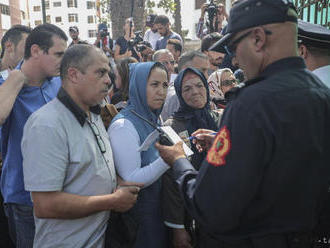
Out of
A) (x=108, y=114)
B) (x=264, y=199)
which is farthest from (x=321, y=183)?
(x=108, y=114)

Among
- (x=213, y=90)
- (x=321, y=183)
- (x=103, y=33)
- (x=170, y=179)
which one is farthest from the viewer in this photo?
(x=103, y=33)

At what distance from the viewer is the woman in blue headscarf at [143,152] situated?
83.7 inches

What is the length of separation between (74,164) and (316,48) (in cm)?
184

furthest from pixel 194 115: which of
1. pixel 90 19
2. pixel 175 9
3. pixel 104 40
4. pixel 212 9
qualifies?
pixel 90 19

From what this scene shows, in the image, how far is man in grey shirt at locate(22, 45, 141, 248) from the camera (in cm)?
169

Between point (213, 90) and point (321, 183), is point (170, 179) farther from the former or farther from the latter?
point (213, 90)

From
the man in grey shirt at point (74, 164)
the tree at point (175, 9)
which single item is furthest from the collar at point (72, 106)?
the tree at point (175, 9)

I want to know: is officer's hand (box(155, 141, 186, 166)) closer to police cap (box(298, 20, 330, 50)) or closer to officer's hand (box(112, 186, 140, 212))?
officer's hand (box(112, 186, 140, 212))

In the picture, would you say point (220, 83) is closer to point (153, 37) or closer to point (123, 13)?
point (153, 37)

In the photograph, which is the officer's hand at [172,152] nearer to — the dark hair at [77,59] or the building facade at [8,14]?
the dark hair at [77,59]

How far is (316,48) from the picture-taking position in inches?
89.4

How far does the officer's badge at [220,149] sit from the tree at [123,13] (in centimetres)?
851

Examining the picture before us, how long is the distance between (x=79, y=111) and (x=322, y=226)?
1.46 m

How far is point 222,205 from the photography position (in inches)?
50.0
